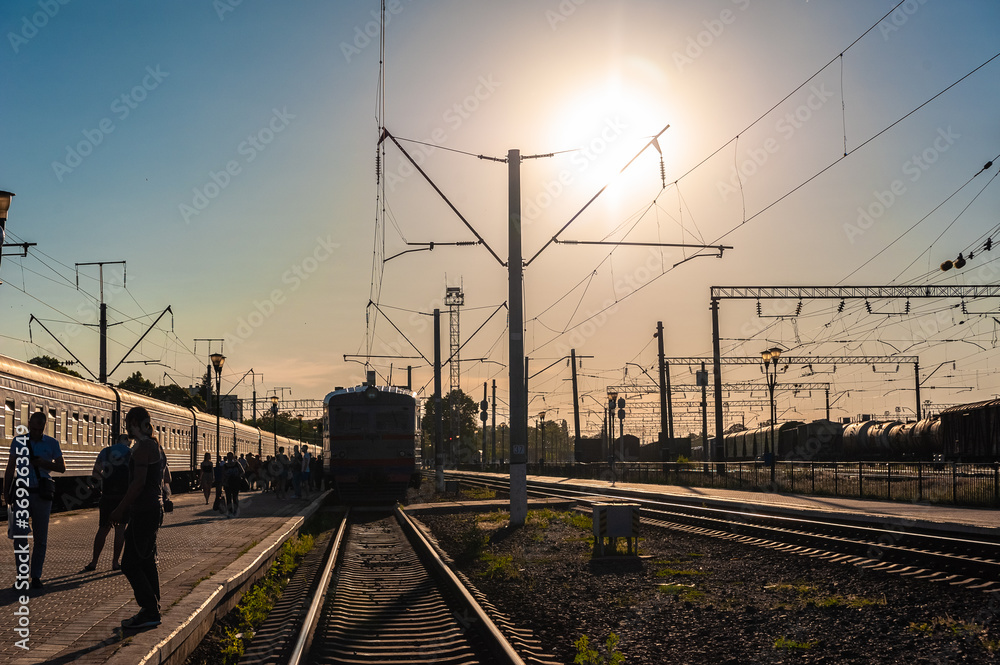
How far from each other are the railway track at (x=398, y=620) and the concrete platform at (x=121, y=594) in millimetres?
872

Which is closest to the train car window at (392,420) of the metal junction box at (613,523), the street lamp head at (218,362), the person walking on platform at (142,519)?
the street lamp head at (218,362)

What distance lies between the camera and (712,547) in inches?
585

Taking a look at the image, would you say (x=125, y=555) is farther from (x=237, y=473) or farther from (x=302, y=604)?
(x=237, y=473)

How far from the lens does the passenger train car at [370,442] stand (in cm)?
2600

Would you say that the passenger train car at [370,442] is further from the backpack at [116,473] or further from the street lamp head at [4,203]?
the backpack at [116,473]

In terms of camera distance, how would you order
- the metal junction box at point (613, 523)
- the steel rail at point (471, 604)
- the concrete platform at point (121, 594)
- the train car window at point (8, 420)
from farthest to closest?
the train car window at point (8, 420) → the metal junction box at point (613, 523) → the steel rail at point (471, 604) → the concrete platform at point (121, 594)

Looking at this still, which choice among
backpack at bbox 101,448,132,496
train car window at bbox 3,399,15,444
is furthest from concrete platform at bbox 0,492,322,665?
train car window at bbox 3,399,15,444

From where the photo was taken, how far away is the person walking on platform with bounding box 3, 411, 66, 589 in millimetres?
9078

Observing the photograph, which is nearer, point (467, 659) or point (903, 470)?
point (467, 659)

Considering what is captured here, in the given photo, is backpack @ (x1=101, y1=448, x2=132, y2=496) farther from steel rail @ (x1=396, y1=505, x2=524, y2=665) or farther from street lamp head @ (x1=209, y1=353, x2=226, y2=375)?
street lamp head @ (x1=209, y1=353, x2=226, y2=375)

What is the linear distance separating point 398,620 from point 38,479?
12.8 ft

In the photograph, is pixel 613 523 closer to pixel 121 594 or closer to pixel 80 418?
pixel 121 594

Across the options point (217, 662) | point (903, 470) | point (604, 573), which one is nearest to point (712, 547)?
point (604, 573)

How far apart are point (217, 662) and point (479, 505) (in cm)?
1907
